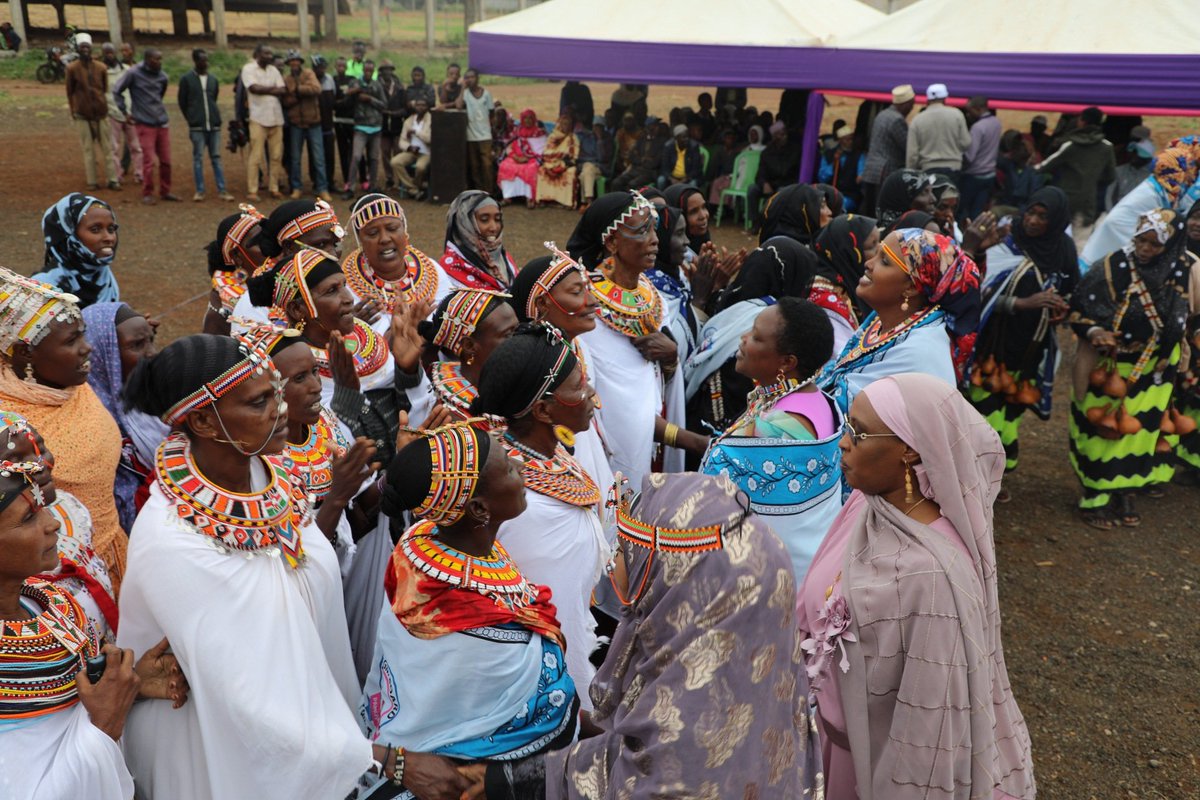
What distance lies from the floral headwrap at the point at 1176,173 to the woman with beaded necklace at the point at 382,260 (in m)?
5.59

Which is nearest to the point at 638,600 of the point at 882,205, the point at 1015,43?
the point at 882,205

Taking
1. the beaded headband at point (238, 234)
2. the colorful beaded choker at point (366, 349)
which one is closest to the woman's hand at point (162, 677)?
the colorful beaded choker at point (366, 349)

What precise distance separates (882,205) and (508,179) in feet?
33.1

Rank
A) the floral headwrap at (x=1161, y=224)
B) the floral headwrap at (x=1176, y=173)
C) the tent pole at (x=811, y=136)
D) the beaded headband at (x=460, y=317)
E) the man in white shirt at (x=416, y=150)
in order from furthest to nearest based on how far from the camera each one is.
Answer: the man in white shirt at (x=416, y=150), the tent pole at (x=811, y=136), the floral headwrap at (x=1176, y=173), the floral headwrap at (x=1161, y=224), the beaded headband at (x=460, y=317)

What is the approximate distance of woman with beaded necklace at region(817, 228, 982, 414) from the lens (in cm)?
454

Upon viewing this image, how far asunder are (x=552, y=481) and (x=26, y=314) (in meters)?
1.87

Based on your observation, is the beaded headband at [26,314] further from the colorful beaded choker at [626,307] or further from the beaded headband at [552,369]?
the colorful beaded choker at [626,307]

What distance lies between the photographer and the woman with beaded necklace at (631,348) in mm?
4832

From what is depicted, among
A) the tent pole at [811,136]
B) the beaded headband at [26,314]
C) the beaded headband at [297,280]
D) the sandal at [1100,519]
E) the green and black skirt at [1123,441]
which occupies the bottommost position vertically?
the sandal at [1100,519]

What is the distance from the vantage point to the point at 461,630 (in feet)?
8.16

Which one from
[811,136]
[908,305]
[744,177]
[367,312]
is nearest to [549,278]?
[367,312]

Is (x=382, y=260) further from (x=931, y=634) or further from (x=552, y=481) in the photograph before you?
(x=931, y=634)

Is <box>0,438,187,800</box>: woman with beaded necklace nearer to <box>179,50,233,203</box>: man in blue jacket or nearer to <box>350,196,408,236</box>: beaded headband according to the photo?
<box>350,196,408,236</box>: beaded headband

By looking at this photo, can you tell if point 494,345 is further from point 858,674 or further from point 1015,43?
point 1015,43
